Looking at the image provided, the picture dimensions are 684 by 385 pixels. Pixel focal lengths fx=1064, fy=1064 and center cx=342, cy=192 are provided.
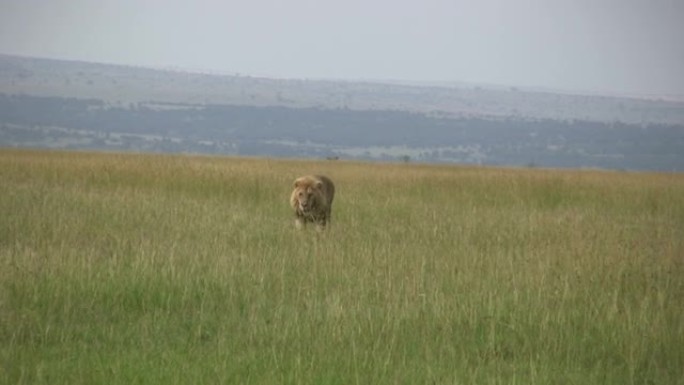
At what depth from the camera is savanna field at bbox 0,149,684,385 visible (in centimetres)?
706

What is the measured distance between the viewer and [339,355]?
7.35m

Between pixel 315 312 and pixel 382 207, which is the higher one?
pixel 382 207

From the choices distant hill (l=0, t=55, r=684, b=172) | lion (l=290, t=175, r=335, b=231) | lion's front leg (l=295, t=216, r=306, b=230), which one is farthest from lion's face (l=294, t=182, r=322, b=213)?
distant hill (l=0, t=55, r=684, b=172)

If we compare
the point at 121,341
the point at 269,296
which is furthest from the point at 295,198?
the point at 121,341

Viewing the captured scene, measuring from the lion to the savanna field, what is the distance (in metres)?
0.27

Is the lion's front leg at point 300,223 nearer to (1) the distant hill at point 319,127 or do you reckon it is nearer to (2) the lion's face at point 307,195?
(2) the lion's face at point 307,195

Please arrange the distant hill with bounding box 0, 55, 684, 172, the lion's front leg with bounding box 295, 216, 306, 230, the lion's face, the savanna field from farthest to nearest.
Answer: the distant hill with bounding box 0, 55, 684, 172
the lion's face
the lion's front leg with bounding box 295, 216, 306, 230
the savanna field

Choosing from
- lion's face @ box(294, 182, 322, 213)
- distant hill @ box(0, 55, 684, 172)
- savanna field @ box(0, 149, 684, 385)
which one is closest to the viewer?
savanna field @ box(0, 149, 684, 385)

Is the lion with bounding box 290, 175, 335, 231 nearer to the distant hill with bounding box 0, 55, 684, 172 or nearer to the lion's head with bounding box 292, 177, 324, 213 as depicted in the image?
the lion's head with bounding box 292, 177, 324, 213

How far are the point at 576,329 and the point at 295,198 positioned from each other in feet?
24.1

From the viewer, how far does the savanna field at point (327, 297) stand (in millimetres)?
7059

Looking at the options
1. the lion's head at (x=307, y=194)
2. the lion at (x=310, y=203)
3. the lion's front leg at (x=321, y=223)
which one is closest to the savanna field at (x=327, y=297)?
the lion's front leg at (x=321, y=223)

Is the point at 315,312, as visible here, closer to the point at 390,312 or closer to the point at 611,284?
the point at 390,312

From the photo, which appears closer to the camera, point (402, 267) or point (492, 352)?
point (492, 352)
